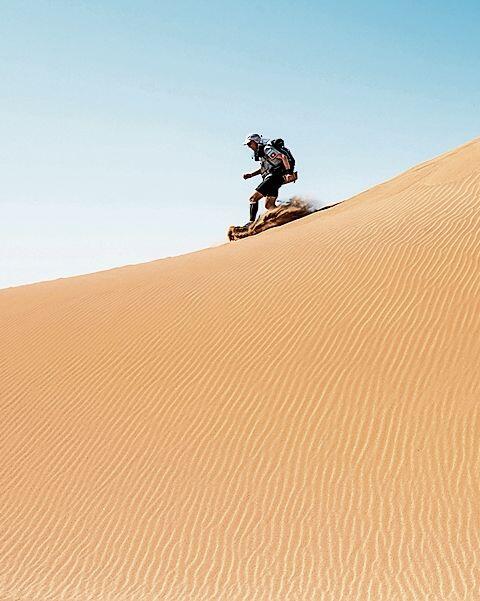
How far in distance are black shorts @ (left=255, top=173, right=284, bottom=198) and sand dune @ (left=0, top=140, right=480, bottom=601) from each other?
447cm

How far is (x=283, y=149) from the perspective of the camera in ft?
57.7

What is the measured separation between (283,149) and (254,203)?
6.04 feet

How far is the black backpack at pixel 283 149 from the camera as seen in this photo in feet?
57.5

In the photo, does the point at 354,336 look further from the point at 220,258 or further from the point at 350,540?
the point at 220,258

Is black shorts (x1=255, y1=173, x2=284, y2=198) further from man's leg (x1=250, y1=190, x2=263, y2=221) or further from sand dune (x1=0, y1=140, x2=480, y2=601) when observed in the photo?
sand dune (x1=0, y1=140, x2=480, y2=601)

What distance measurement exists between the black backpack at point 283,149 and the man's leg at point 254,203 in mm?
1258

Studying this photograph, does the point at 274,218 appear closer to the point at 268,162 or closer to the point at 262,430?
the point at 268,162

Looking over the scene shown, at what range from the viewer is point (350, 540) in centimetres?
703

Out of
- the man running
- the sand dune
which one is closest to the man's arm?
the man running

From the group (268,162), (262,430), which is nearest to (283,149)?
(268,162)

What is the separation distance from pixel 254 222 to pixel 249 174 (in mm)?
1675

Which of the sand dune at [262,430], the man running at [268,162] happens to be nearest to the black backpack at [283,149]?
the man running at [268,162]

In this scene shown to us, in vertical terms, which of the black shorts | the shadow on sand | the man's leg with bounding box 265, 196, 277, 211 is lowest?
the shadow on sand

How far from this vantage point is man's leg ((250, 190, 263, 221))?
1861 cm
